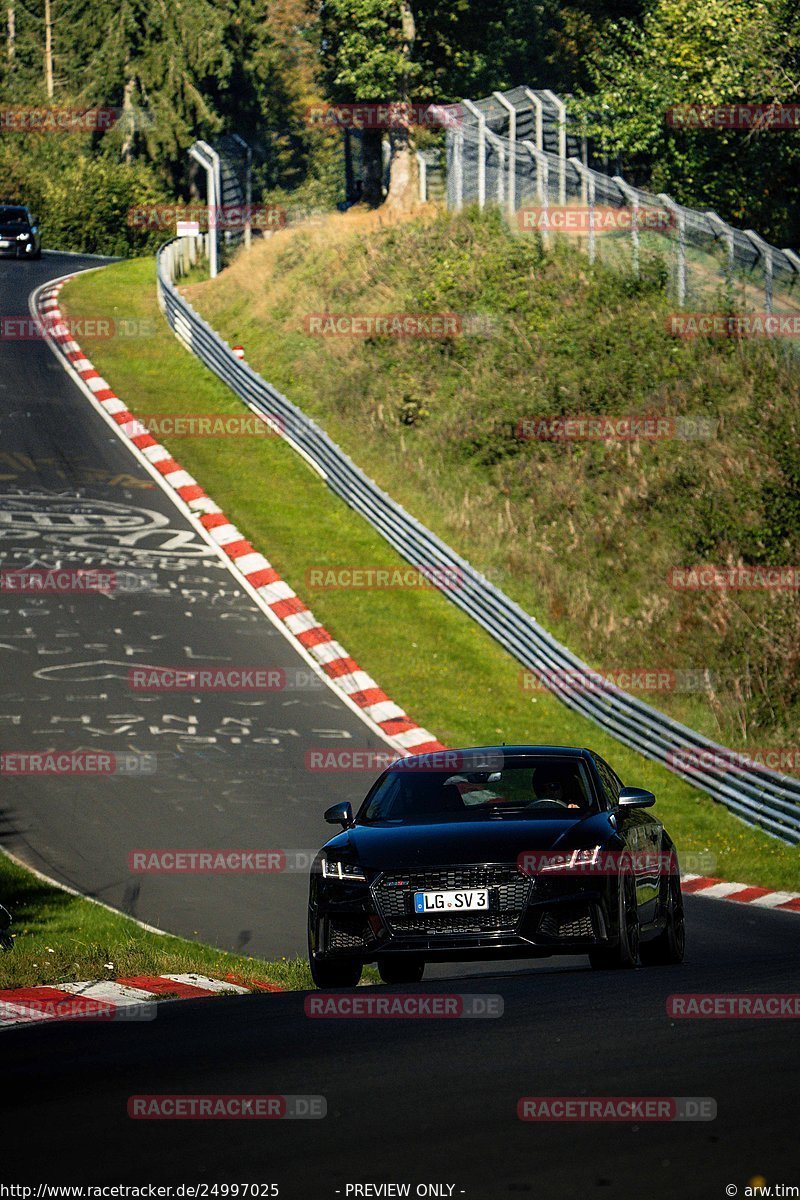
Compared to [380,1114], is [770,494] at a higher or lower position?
lower

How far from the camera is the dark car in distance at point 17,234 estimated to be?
52.6 meters

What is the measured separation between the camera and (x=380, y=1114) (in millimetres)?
6102

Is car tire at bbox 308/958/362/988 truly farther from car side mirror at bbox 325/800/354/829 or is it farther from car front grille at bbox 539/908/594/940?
car front grille at bbox 539/908/594/940

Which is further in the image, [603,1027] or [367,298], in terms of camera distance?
[367,298]

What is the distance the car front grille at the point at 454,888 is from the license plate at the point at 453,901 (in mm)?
23

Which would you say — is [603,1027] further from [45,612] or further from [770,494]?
[770,494]

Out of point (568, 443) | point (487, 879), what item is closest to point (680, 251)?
point (568, 443)

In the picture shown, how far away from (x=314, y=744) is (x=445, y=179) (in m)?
27.6

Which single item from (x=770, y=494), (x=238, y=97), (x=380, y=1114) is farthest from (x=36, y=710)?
(x=238, y=97)

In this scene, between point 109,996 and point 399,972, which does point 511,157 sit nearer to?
point 399,972

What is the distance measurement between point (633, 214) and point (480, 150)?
567cm

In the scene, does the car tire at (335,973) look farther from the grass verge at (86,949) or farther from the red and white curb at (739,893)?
the red and white curb at (739,893)

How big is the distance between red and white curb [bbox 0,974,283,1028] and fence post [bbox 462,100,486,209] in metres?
29.6

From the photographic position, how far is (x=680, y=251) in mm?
33406
